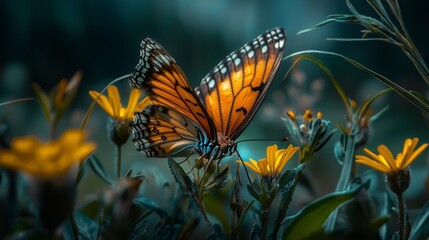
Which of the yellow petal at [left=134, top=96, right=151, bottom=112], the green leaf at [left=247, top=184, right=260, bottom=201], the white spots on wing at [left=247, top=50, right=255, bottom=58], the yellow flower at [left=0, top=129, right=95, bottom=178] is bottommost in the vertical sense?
the green leaf at [left=247, top=184, right=260, bottom=201]

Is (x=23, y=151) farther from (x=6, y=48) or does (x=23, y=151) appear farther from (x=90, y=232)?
(x=6, y=48)

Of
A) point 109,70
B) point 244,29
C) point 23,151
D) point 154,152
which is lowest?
point 109,70

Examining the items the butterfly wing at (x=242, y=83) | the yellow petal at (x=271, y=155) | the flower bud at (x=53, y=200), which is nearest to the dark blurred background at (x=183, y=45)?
the butterfly wing at (x=242, y=83)

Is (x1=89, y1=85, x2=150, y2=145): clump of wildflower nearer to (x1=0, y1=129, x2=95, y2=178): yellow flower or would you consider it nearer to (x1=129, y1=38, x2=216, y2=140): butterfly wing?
(x1=129, y1=38, x2=216, y2=140): butterfly wing

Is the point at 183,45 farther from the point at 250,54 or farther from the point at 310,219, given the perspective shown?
the point at 310,219

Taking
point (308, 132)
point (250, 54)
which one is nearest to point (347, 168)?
point (308, 132)

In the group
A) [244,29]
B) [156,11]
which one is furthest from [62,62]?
[244,29]

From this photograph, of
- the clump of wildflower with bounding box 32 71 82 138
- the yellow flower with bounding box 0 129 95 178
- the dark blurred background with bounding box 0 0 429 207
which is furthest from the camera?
the dark blurred background with bounding box 0 0 429 207

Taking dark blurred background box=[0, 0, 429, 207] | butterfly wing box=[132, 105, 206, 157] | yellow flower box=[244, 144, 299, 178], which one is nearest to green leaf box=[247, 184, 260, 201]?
yellow flower box=[244, 144, 299, 178]
